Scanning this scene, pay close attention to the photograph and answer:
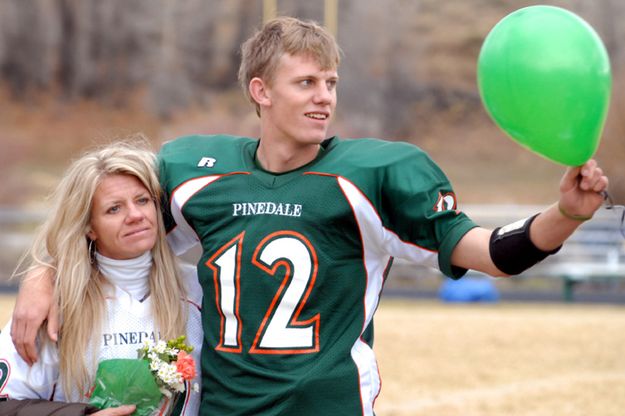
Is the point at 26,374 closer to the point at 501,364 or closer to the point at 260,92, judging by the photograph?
the point at 260,92

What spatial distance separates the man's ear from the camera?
3.58 m

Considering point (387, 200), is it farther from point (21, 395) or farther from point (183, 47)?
point (183, 47)

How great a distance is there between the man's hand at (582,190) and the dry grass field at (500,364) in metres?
3.93

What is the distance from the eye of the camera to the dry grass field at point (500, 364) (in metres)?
6.82

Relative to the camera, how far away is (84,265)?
3.58 metres

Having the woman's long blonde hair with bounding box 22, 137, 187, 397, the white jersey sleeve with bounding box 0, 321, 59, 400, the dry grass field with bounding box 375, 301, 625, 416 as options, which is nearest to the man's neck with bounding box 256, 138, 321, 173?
the woman's long blonde hair with bounding box 22, 137, 187, 397

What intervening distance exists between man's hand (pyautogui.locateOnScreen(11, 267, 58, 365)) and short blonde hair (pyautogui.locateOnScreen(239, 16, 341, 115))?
3.23ft

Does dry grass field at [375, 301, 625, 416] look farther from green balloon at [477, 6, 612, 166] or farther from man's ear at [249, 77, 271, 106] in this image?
green balloon at [477, 6, 612, 166]

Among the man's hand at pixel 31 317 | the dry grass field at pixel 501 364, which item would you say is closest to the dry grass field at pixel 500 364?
the dry grass field at pixel 501 364

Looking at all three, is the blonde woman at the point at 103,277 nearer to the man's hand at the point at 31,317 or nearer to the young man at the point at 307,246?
the man's hand at the point at 31,317

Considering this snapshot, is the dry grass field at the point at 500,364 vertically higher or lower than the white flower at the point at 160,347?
Answer: lower

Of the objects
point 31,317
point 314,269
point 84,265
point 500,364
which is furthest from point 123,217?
point 500,364

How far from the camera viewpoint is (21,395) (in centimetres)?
343

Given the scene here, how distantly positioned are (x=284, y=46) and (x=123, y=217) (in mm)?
797
